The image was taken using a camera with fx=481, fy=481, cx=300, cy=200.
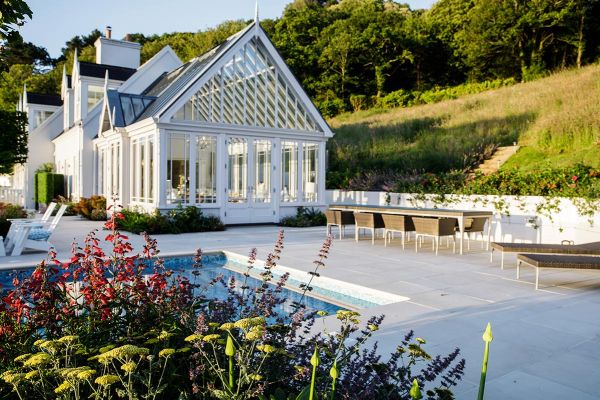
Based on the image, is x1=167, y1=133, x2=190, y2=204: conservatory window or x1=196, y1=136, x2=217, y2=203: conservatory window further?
x1=196, y1=136, x2=217, y2=203: conservatory window

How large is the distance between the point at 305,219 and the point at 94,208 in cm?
797

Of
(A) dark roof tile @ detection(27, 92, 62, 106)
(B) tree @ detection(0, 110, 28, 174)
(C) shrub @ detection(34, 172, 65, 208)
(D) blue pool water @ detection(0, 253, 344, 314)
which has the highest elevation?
(A) dark roof tile @ detection(27, 92, 62, 106)

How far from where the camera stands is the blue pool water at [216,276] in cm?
629

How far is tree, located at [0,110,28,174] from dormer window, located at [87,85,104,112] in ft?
9.59

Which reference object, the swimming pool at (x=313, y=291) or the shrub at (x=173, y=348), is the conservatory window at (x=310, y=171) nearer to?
the swimming pool at (x=313, y=291)

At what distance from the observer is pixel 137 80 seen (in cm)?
2148

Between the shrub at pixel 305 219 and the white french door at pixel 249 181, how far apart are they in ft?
1.69

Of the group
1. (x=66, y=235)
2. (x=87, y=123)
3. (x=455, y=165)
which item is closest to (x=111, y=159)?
(x=87, y=123)

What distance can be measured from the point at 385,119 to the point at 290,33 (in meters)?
19.4

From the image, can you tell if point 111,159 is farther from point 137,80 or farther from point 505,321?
point 505,321

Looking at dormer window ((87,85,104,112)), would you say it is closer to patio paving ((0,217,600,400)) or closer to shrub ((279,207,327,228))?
shrub ((279,207,327,228))

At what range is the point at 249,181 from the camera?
14.7 m

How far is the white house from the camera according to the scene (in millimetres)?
13695

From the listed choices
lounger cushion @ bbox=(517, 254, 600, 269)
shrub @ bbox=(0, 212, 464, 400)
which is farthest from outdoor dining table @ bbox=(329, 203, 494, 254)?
shrub @ bbox=(0, 212, 464, 400)
